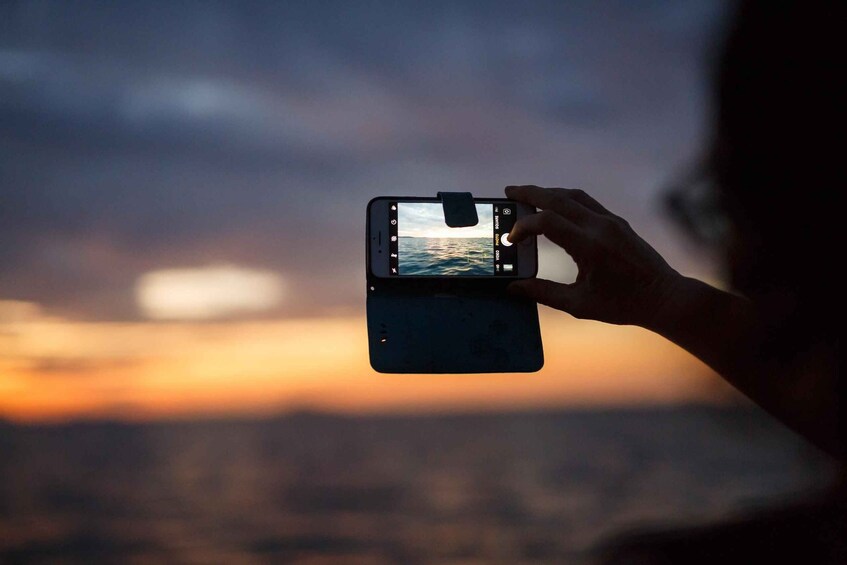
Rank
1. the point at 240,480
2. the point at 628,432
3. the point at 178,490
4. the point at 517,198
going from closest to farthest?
the point at 517,198 → the point at 178,490 → the point at 240,480 → the point at 628,432

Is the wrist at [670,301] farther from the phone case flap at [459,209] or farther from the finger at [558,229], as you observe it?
the phone case flap at [459,209]

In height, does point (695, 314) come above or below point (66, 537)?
above

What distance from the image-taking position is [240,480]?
17.9m

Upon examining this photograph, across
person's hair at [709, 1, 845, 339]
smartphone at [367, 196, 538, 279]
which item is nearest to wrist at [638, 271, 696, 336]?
person's hair at [709, 1, 845, 339]

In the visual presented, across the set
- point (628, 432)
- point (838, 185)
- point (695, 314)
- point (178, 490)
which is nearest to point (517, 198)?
point (695, 314)

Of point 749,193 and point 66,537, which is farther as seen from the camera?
point 66,537

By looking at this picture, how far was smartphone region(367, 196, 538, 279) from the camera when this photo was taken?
4.62 ft

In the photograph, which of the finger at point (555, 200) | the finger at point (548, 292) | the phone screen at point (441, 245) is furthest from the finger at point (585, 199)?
the phone screen at point (441, 245)

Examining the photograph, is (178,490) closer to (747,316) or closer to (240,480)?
(240,480)

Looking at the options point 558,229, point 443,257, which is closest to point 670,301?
point 558,229

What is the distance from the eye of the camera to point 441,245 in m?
1.43

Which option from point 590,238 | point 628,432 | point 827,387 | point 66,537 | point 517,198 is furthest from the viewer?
point 628,432

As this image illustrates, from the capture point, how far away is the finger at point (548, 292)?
48.9 inches

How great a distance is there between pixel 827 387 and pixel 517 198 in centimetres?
55
